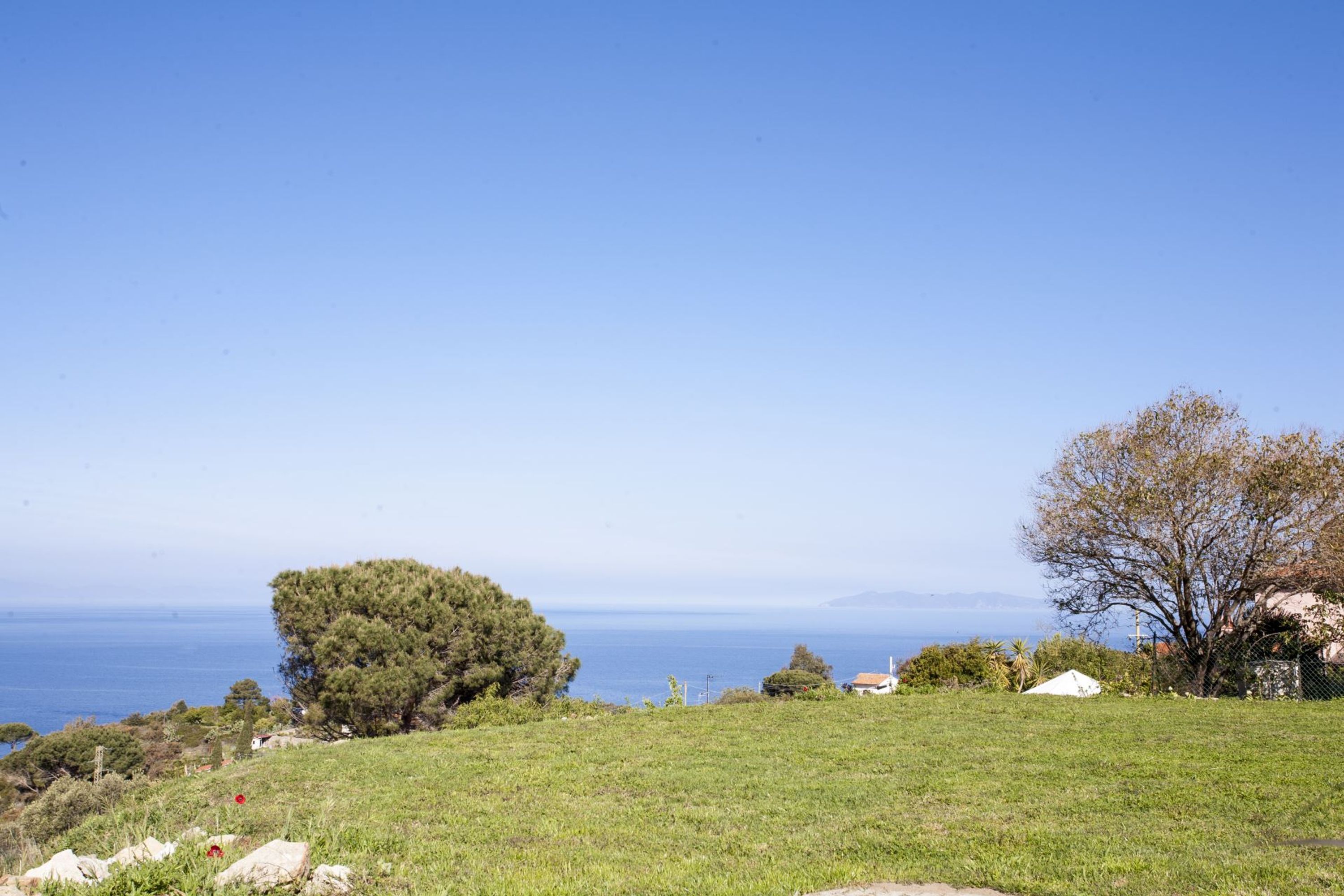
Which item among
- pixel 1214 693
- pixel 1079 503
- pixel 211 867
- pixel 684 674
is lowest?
pixel 684 674

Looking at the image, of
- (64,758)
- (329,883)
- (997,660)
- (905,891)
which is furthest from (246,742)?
(905,891)

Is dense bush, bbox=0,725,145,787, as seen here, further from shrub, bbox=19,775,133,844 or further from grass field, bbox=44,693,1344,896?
grass field, bbox=44,693,1344,896

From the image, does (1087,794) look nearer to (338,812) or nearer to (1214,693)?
(338,812)

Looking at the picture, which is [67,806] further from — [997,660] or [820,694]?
[997,660]

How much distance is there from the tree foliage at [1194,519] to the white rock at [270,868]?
59.8 ft

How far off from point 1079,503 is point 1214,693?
502cm

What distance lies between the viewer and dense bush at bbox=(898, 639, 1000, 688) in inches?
1121

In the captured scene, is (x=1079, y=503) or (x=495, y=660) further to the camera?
(x=495, y=660)

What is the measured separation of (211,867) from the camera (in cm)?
617

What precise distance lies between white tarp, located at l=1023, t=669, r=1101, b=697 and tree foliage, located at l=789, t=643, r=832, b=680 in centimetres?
5138

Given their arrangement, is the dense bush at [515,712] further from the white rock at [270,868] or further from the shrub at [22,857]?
the white rock at [270,868]

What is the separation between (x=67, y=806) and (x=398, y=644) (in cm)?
834

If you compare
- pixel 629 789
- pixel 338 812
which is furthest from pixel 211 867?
pixel 629 789

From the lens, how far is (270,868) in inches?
243
